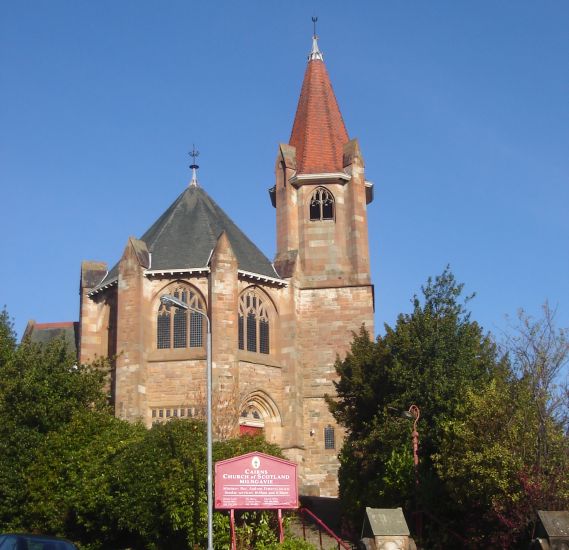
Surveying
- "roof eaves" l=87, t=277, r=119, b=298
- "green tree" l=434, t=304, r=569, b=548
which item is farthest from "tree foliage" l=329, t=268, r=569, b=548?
"roof eaves" l=87, t=277, r=119, b=298

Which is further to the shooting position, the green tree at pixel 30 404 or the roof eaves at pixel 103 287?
the roof eaves at pixel 103 287

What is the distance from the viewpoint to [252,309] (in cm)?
3959

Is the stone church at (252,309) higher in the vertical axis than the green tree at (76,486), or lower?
higher

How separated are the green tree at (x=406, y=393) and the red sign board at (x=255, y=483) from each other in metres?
5.14

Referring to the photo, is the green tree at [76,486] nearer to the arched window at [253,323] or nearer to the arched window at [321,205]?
the arched window at [253,323]


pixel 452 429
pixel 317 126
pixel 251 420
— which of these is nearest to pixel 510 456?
pixel 452 429

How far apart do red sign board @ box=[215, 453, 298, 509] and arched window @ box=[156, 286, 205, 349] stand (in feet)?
64.3

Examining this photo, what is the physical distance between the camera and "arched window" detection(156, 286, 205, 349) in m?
38.2

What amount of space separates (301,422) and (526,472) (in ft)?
→ 66.4

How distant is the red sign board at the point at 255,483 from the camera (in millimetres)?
18359

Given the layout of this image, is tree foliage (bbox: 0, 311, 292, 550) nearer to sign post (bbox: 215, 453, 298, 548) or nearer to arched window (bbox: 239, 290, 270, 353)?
sign post (bbox: 215, 453, 298, 548)

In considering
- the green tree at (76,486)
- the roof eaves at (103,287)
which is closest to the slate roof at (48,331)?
the roof eaves at (103,287)

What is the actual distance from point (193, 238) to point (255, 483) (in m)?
23.1

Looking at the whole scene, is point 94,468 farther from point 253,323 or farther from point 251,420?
point 253,323
